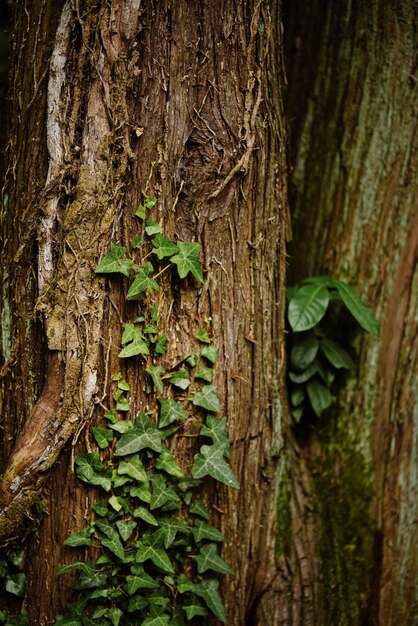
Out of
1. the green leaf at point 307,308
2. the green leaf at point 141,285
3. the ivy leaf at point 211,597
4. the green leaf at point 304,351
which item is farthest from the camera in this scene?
the green leaf at point 304,351

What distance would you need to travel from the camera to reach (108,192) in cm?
197

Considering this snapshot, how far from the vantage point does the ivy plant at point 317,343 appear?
2410 millimetres

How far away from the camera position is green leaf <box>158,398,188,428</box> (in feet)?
6.66

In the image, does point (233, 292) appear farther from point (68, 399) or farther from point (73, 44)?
point (73, 44)

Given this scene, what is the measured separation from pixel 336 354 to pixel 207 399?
796 millimetres

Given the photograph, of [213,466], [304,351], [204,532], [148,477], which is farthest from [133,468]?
[304,351]

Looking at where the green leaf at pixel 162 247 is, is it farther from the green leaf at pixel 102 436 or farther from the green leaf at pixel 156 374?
the green leaf at pixel 102 436

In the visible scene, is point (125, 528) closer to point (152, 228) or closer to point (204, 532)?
point (204, 532)

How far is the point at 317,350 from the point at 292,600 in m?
1.18

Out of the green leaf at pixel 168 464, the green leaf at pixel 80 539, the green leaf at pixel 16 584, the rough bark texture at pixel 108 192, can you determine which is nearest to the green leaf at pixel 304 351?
the rough bark texture at pixel 108 192

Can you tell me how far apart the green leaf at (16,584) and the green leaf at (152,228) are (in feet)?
4.79

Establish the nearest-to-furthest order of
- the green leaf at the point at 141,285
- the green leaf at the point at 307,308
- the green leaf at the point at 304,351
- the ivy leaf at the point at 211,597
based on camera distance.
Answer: the green leaf at the point at 141,285 < the ivy leaf at the point at 211,597 < the green leaf at the point at 307,308 < the green leaf at the point at 304,351

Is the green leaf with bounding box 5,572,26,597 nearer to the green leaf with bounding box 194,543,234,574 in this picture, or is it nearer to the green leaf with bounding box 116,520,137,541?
the green leaf with bounding box 116,520,137,541

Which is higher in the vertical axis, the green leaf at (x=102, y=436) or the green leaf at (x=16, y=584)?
the green leaf at (x=102, y=436)
